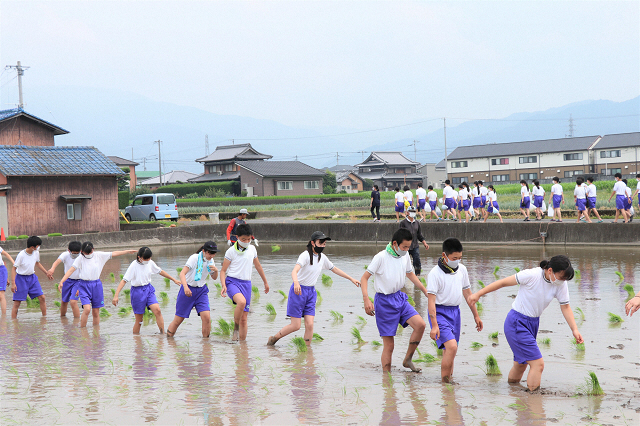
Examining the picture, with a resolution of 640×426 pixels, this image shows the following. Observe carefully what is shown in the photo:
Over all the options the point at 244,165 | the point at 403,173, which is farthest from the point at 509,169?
the point at 244,165

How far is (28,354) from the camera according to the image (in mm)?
7309

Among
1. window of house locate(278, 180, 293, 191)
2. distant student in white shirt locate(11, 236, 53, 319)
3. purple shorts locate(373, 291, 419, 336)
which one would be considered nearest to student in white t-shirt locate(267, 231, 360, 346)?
purple shorts locate(373, 291, 419, 336)

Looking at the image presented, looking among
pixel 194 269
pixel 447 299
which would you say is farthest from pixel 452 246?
pixel 194 269

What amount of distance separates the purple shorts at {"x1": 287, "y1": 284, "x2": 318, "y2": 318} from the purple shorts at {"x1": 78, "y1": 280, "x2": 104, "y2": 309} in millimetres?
3457

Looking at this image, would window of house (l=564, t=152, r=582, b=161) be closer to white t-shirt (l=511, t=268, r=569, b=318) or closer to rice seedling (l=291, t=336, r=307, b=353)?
rice seedling (l=291, t=336, r=307, b=353)

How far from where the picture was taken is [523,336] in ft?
17.4

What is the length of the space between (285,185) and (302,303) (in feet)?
173

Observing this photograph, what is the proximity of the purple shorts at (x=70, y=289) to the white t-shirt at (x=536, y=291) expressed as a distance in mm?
6508

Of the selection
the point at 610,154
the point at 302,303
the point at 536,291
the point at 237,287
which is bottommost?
the point at 302,303

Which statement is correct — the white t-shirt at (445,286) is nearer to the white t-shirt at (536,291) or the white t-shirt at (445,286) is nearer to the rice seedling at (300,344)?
the white t-shirt at (536,291)

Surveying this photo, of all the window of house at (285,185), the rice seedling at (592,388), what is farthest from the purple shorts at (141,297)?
the window of house at (285,185)

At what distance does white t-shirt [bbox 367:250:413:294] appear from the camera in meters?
6.02

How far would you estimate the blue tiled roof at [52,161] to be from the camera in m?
26.5

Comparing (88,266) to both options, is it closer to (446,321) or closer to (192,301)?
(192,301)
